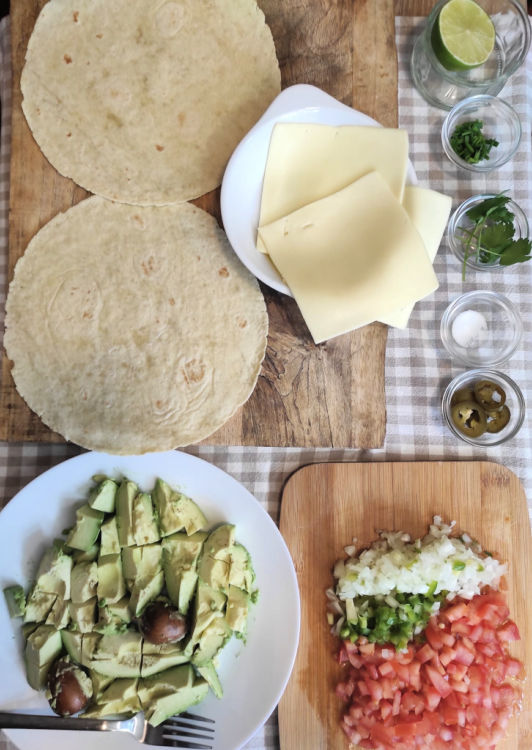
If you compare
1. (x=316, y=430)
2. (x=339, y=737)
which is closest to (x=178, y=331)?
(x=316, y=430)

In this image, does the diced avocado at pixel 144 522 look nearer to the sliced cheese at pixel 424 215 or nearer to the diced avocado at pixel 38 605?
the diced avocado at pixel 38 605

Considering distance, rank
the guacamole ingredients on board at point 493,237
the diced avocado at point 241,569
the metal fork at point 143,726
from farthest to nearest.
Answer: the guacamole ingredients on board at point 493,237, the diced avocado at point 241,569, the metal fork at point 143,726

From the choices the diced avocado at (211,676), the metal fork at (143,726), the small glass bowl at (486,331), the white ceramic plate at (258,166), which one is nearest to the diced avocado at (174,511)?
the diced avocado at (211,676)

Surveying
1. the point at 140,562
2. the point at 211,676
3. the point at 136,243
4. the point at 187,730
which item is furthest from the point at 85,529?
the point at 136,243

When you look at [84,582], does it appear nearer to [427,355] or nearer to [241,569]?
[241,569]

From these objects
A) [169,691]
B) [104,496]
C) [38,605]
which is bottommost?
[169,691]

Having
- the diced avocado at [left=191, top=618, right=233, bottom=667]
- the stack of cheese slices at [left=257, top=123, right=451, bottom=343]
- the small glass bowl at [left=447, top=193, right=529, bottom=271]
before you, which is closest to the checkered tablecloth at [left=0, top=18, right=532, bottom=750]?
the small glass bowl at [left=447, top=193, right=529, bottom=271]
